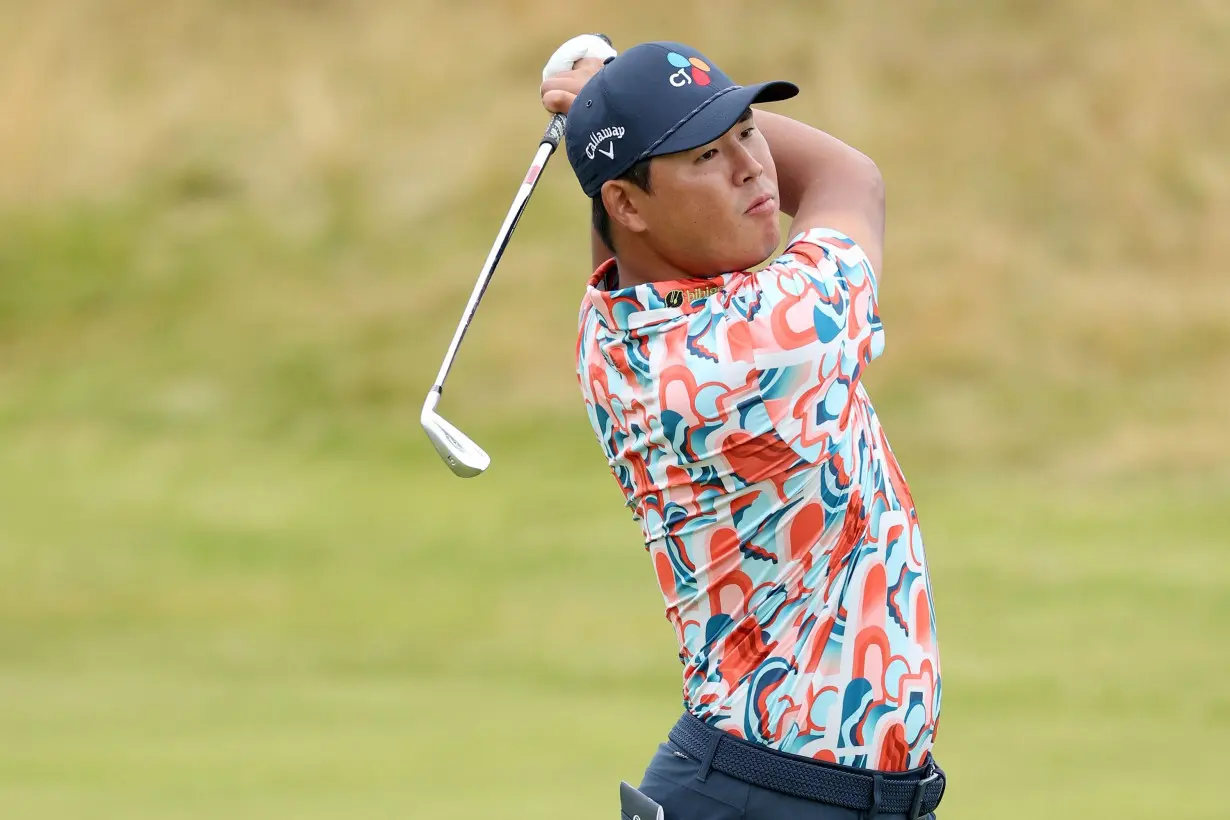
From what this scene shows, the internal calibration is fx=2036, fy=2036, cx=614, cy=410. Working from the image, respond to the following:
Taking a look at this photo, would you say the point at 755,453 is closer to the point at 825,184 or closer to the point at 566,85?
the point at 825,184

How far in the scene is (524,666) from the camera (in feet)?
36.3

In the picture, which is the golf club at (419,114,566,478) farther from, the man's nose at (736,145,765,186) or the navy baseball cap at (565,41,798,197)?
the man's nose at (736,145,765,186)

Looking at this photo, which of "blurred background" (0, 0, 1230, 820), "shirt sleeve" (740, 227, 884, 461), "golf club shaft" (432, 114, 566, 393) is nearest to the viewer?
"shirt sleeve" (740, 227, 884, 461)

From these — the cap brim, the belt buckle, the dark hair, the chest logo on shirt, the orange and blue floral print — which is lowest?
the belt buckle

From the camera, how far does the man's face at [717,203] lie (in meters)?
2.82

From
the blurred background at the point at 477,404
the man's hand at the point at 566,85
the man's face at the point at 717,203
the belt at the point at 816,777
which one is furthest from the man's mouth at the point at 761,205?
the blurred background at the point at 477,404

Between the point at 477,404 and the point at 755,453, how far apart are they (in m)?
12.4

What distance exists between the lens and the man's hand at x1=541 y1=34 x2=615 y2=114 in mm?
3201

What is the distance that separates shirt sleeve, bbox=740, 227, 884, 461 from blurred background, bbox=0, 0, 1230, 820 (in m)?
5.01

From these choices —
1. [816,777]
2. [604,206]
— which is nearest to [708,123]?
[604,206]

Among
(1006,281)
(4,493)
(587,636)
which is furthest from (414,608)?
(1006,281)

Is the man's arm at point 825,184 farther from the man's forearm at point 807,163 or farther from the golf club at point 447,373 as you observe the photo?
the golf club at point 447,373

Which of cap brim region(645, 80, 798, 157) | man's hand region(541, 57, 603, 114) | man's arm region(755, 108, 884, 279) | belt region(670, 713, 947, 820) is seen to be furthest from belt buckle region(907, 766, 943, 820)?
man's hand region(541, 57, 603, 114)

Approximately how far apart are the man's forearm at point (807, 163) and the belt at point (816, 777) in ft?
2.61
